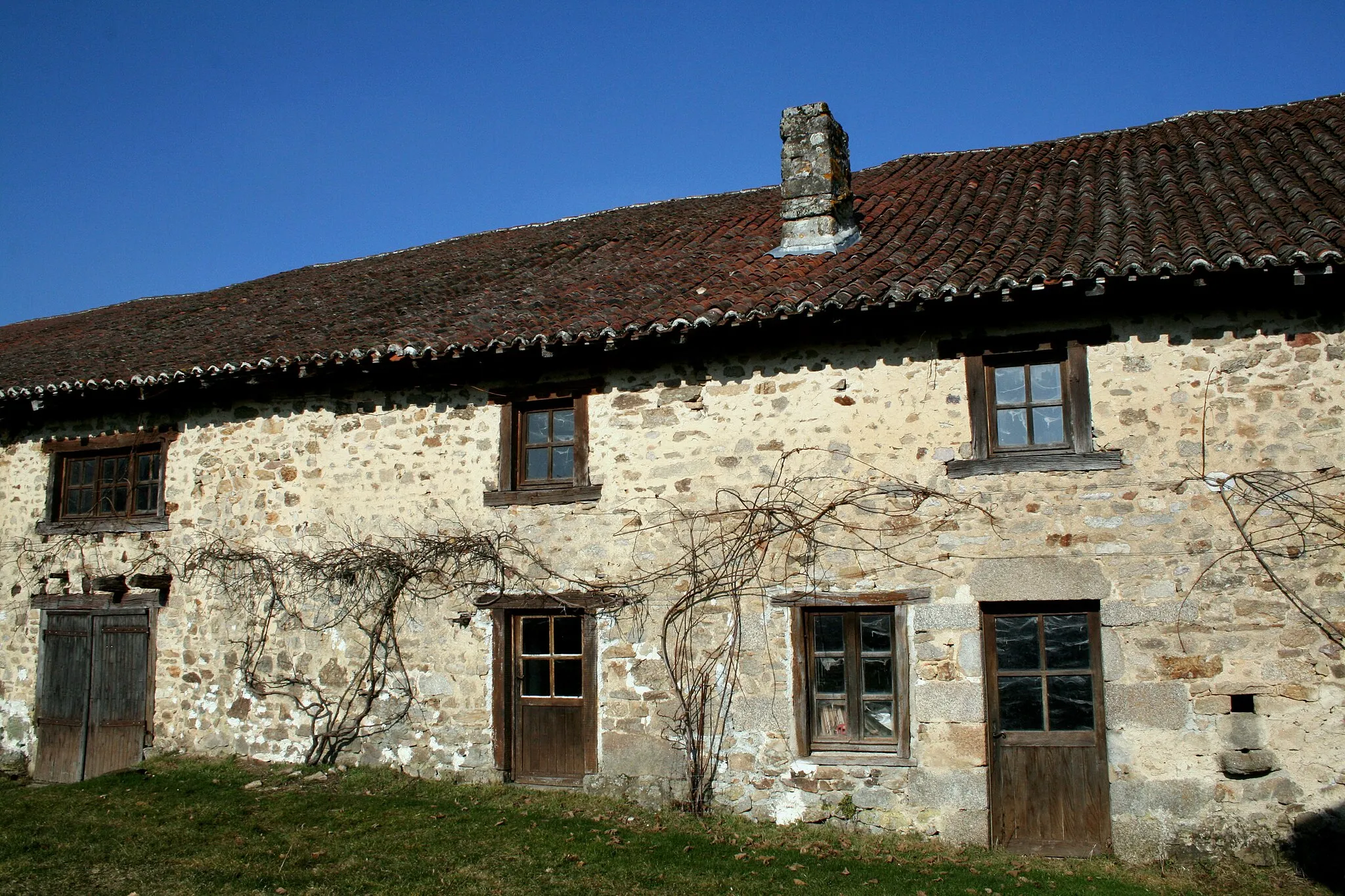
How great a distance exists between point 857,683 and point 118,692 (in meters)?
8.19

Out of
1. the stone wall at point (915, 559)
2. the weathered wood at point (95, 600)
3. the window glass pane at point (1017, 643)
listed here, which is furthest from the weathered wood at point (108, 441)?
the window glass pane at point (1017, 643)

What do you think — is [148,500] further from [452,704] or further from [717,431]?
[717,431]

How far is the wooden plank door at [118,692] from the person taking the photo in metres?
10.5

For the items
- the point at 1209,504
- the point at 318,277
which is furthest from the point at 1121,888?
the point at 318,277

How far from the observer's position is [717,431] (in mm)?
8555

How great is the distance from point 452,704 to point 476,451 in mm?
2438

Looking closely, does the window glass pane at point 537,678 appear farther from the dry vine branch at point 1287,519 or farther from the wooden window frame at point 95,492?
the dry vine branch at point 1287,519

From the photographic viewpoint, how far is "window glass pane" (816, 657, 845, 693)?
26.5 ft

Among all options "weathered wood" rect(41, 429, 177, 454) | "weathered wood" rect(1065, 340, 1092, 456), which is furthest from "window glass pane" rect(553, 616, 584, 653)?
"weathered wood" rect(41, 429, 177, 454)

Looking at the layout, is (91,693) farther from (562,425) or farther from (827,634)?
(827,634)

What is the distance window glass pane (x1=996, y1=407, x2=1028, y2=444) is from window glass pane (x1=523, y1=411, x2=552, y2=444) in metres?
4.15

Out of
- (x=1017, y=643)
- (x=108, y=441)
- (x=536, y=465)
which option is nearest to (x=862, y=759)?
(x=1017, y=643)

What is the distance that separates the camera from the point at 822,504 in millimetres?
8156

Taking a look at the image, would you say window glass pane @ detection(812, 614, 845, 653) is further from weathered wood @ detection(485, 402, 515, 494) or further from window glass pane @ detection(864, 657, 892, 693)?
weathered wood @ detection(485, 402, 515, 494)
